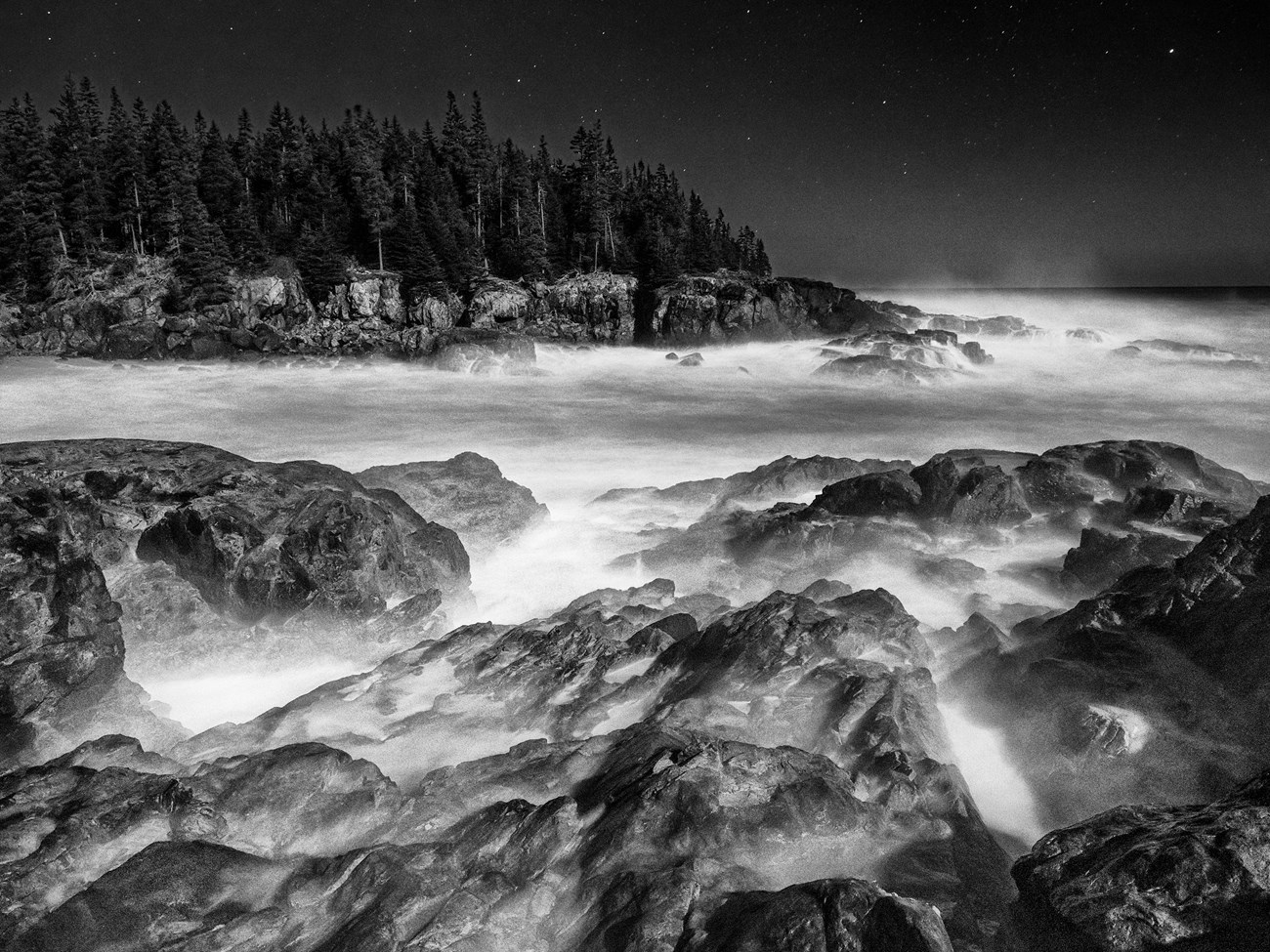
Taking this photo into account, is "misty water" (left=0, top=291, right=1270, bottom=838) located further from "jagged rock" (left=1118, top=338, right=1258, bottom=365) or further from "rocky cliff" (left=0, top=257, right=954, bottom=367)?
"rocky cliff" (left=0, top=257, right=954, bottom=367)

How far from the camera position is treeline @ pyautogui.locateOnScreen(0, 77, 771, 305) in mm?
56812

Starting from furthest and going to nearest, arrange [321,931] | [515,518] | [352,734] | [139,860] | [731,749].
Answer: [515,518], [352,734], [731,749], [139,860], [321,931]

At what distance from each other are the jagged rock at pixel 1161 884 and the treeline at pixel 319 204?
56849mm

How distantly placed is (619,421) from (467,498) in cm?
1835

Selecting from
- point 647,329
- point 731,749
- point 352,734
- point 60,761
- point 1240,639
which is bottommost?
point 352,734

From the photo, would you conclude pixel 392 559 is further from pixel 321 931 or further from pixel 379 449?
pixel 379 449

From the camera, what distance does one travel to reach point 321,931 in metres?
5.79

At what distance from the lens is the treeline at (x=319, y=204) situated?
56.8 m

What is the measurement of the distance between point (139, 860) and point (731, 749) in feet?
17.9

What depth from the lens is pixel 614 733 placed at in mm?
8562

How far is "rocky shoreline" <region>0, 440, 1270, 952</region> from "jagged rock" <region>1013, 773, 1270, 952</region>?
0.02 meters

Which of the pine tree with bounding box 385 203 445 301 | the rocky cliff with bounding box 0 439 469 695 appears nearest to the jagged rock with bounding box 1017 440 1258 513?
the rocky cliff with bounding box 0 439 469 695

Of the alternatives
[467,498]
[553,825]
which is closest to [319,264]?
[467,498]

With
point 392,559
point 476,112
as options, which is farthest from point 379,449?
point 476,112
